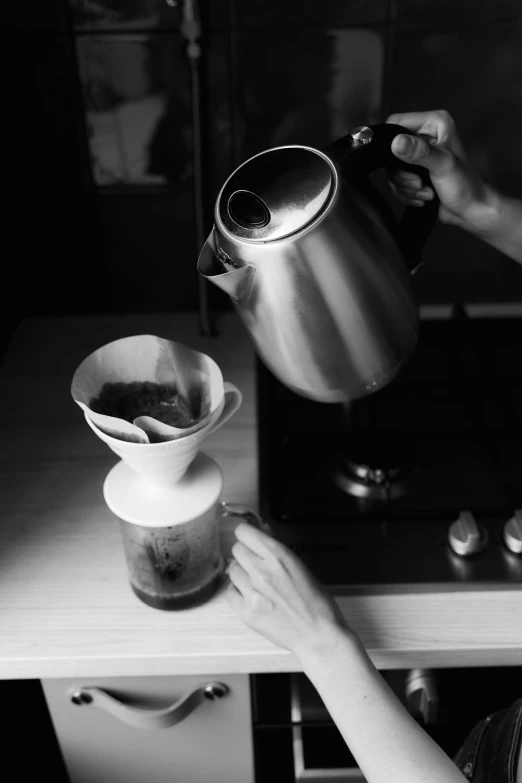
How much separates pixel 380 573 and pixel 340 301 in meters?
0.27

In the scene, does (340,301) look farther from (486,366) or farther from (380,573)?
(486,366)

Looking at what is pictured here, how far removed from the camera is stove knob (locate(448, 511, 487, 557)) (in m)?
0.72

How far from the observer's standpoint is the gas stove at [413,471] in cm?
73

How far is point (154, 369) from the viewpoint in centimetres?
71

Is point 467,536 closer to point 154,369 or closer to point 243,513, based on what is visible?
point 243,513

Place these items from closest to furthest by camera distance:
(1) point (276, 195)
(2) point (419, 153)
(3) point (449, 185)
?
(1) point (276, 195), (2) point (419, 153), (3) point (449, 185)

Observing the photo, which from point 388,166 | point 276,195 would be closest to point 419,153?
point 388,166

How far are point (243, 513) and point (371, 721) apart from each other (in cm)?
21

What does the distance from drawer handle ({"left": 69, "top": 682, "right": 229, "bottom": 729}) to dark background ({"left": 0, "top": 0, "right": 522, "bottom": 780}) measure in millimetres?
266

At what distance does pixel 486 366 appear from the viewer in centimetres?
97

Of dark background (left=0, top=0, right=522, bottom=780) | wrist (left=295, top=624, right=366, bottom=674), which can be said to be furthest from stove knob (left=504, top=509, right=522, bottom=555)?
dark background (left=0, top=0, right=522, bottom=780)

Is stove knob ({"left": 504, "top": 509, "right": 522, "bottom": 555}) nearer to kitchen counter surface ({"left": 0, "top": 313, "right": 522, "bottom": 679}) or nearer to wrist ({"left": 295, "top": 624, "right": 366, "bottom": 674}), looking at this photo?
kitchen counter surface ({"left": 0, "top": 313, "right": 522, "bottom": 679})

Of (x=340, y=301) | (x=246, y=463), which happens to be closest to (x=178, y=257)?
(x=246, y=463)

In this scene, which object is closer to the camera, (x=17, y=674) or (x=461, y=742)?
(x=17, y=674)
